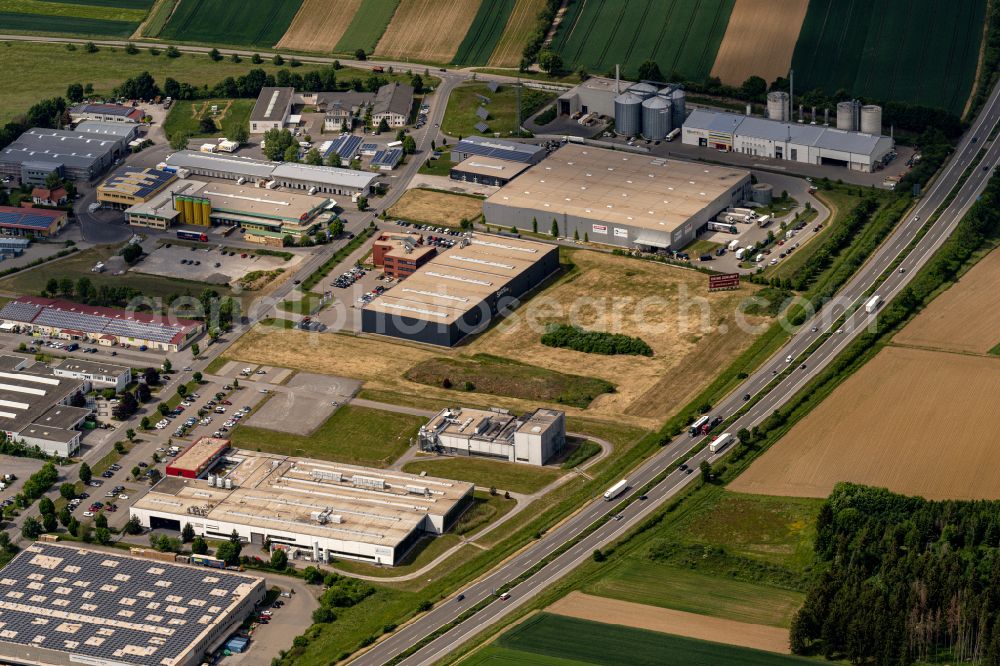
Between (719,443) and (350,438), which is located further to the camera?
(350,438)

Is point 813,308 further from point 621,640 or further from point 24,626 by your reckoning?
point 24,626

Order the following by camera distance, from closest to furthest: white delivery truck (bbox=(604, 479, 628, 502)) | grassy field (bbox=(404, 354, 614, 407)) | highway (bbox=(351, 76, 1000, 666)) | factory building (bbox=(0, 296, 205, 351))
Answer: highway (bbox=(351, 76, 1000, 666)) < white delivery truck (bbox=(604, 479, 628, 502)) < grassy field (bbox=(404, 354, 614, 407)) < factory building (bbox=(0, 296, 205, 351))

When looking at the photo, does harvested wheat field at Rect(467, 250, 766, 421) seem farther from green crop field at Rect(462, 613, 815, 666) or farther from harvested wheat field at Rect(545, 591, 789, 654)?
green crop field at Rect(462, 613, 815, 666)

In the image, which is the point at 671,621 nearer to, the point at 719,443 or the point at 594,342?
the point at 719,443

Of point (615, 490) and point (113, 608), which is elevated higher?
point (615, 490)

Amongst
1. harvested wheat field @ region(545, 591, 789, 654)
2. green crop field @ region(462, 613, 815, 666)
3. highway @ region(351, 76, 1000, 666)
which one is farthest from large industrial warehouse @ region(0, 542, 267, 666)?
harvested wheat field @ region(545, 591, 789, 654)

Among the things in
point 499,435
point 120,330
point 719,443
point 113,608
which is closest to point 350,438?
point 499,435

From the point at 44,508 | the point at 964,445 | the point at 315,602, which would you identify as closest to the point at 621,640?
the point at 315,602
